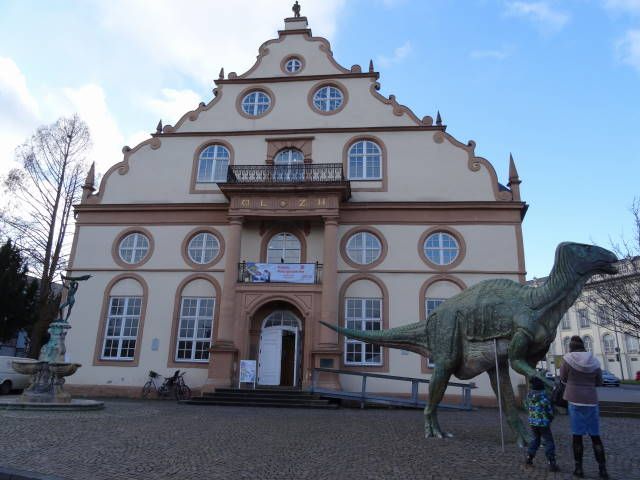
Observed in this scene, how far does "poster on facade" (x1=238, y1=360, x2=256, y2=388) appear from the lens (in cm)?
1609

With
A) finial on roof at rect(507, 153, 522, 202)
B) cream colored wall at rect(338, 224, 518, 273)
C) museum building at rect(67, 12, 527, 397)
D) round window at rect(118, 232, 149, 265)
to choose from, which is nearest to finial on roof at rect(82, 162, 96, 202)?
museum building at rect(67, 12, 527, 397)

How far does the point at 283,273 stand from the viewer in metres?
17.5

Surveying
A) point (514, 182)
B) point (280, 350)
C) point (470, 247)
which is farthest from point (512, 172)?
point (280, 350)

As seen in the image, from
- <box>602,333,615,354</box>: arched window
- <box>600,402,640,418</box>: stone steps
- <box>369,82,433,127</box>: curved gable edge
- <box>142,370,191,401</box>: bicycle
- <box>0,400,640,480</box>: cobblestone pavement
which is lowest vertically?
<box>0,400,640,480</box>: cobblestone pavement

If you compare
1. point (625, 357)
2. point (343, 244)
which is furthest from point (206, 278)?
point (625, 357)

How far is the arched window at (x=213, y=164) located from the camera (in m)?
20.0

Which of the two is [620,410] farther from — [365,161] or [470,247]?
[365,161]

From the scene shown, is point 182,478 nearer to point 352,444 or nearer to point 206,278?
point 352,444

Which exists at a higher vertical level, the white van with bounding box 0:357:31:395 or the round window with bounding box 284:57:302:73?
the round window with bounding box 284:57:302:73

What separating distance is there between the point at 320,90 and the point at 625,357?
47.8 meters

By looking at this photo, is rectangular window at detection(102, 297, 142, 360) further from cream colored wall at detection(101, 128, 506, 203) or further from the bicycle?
cream colored wall at detection(101, 128, 506, 203)

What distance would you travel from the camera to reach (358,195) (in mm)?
18812

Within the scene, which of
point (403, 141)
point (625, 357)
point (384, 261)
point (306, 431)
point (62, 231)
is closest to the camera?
point (306, 431)

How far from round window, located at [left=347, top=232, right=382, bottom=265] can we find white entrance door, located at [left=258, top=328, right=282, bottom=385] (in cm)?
391
